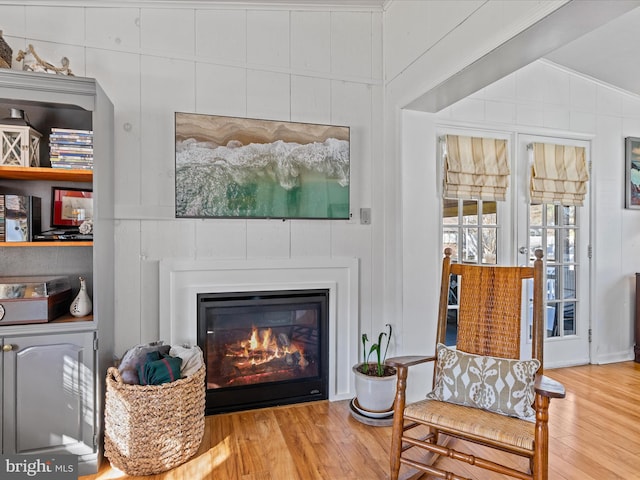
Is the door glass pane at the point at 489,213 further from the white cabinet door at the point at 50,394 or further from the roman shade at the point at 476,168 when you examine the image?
the white cabinet door at the point at 50,394

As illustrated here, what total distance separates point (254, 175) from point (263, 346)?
1200 mm

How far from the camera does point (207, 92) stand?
2.60m

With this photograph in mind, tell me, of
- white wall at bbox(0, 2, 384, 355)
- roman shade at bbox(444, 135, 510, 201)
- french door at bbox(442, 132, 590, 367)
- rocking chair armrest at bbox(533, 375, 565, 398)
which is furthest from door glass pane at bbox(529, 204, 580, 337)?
rocking chair armrest at bbox(533, 375, 565, 398)

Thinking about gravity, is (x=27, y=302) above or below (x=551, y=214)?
below

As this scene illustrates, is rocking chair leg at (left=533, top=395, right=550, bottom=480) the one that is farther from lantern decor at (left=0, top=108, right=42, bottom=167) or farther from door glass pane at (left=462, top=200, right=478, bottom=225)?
lantern decor at (left=0, top=108, right=42, bottom=167)

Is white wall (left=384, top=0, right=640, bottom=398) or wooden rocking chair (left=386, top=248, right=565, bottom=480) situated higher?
white wall (left=384, top=0, right=640, bottom=398)

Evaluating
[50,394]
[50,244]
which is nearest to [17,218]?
[50,244]

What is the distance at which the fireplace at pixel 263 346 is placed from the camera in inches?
103

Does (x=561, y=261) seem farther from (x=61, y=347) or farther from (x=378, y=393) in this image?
(x=61, y=347)

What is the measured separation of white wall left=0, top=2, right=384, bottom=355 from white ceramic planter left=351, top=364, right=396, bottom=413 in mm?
512

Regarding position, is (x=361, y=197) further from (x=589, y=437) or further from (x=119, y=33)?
(x=589, y=437)

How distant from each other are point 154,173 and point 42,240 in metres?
0.73

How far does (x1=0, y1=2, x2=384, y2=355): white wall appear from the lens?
242cm

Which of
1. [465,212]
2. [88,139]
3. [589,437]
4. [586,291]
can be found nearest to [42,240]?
[88,139]
